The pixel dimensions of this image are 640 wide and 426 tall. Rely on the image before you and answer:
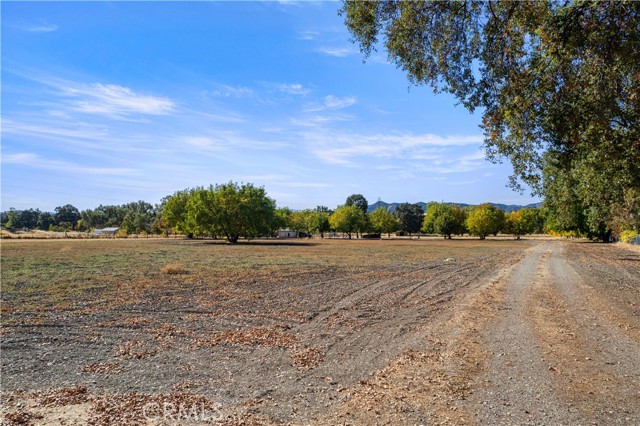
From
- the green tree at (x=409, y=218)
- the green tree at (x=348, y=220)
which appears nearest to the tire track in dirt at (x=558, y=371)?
the green tree at (x=348, y=220)

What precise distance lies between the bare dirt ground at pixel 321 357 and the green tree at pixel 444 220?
12788 cm

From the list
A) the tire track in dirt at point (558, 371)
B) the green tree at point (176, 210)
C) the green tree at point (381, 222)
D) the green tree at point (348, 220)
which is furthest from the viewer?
the green tree at point (381, 222)

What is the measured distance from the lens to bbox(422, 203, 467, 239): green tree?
14312 centimetres

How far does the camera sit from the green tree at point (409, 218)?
183 m

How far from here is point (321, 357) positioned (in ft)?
31.0

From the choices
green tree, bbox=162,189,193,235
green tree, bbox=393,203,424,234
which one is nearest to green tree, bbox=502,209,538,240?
green tree, bbox=393,203,424,234

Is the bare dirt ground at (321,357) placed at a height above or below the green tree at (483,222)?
below

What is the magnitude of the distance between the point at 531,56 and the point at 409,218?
176 metres

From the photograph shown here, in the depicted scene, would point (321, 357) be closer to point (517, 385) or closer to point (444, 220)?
point (517, 385)

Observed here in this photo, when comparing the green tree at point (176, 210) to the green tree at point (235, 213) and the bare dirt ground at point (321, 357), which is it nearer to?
the green tree at point (235, 213)

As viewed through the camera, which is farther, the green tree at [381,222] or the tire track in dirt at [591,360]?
the green tree at [381,222]

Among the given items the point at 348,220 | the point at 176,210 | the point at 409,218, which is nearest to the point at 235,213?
the point at 176,210

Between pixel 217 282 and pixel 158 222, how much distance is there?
152 m

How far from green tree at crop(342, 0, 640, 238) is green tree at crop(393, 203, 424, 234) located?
6710 inches
